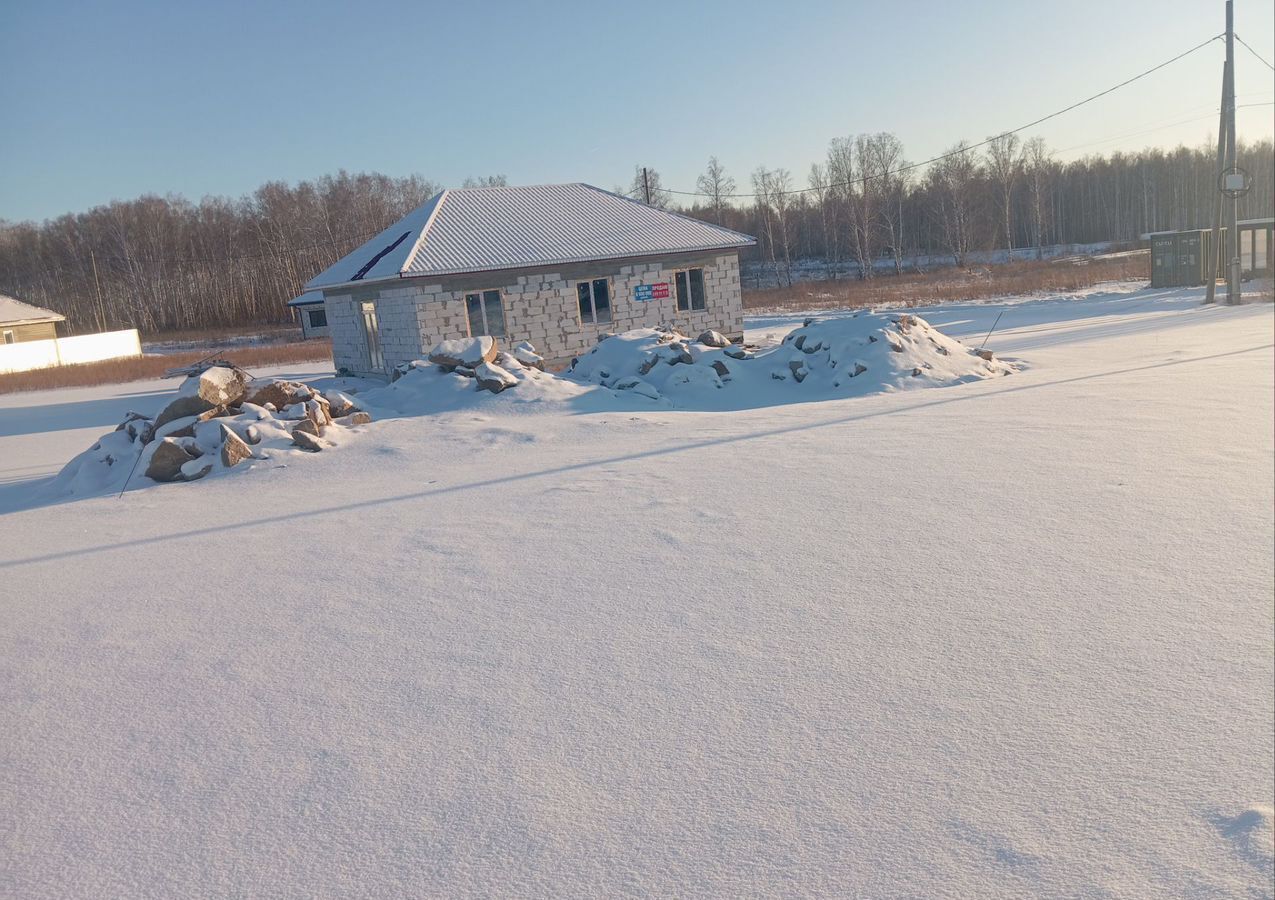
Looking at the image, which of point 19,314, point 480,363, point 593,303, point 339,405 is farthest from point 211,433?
point 19,314

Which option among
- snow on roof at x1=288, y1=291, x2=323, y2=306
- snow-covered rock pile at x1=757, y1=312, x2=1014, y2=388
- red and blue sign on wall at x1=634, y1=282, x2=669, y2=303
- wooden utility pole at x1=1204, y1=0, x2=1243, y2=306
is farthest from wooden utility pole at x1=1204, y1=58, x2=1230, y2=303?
snow on roof at x1=288, y1=291, x2=323, y2=306

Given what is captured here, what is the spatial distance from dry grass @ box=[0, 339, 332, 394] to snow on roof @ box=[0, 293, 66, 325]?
7811 millimetres

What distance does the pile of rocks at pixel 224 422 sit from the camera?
10656 millimetres

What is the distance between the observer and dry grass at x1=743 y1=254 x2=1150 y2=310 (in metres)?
40.3

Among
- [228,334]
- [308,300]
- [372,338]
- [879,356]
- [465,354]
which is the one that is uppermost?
[308,300]

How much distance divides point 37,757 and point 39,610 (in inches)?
101

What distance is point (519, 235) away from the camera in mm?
23688

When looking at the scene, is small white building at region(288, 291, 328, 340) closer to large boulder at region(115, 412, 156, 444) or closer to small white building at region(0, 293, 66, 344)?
small white building at region(0, 293, 66, 344)

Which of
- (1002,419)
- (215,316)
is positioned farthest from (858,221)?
(1002,419)

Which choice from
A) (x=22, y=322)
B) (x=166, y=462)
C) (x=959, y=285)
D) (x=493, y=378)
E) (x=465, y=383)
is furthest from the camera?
(x=22, y=322)

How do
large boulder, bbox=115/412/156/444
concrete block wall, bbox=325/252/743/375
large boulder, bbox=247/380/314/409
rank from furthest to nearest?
1. concrete block wall, bbox=325/252/743/375
2. large boulder, bbox=247/380/314/409
3. large boulder, bbox=115/412/156/444

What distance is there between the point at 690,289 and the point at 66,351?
127 feet

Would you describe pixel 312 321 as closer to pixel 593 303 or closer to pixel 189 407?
pixel 593 303

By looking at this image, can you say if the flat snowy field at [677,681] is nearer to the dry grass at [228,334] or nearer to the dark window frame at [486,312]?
the dark window frame at [486,312]
